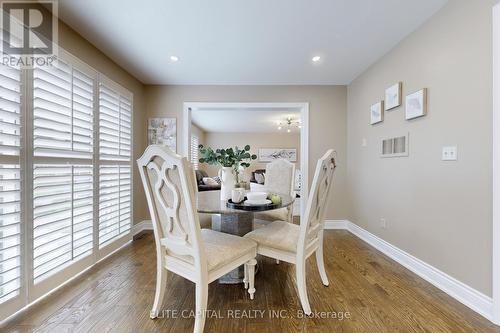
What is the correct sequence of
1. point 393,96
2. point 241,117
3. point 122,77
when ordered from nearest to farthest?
point 393,96
point 122,77
point 241,117

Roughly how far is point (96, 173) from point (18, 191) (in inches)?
31.2

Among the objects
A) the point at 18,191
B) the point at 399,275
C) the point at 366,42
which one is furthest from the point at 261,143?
the point at 18,191

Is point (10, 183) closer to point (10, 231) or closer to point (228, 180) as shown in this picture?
point (10, 231)

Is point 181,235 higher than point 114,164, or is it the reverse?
point 114,164

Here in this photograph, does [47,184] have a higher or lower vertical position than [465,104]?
lower

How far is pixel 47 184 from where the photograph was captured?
172 centimetres

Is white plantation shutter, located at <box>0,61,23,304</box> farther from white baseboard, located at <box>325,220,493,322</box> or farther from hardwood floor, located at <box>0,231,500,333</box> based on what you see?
white baseboard, located at <box>325,220,493,322</box>

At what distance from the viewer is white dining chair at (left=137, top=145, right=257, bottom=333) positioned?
3.97 ft

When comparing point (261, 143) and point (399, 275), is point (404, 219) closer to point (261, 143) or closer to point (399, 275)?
point (399, 275)

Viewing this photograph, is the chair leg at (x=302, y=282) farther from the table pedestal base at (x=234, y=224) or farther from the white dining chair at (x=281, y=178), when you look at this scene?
the white dining chair at (x=281, y=178)

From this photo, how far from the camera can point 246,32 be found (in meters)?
2.11

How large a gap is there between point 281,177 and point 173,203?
5.43 ft

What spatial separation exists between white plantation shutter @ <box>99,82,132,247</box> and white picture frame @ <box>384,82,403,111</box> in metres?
3.24

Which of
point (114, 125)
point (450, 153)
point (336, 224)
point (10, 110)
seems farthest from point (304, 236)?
point (114, 125)
